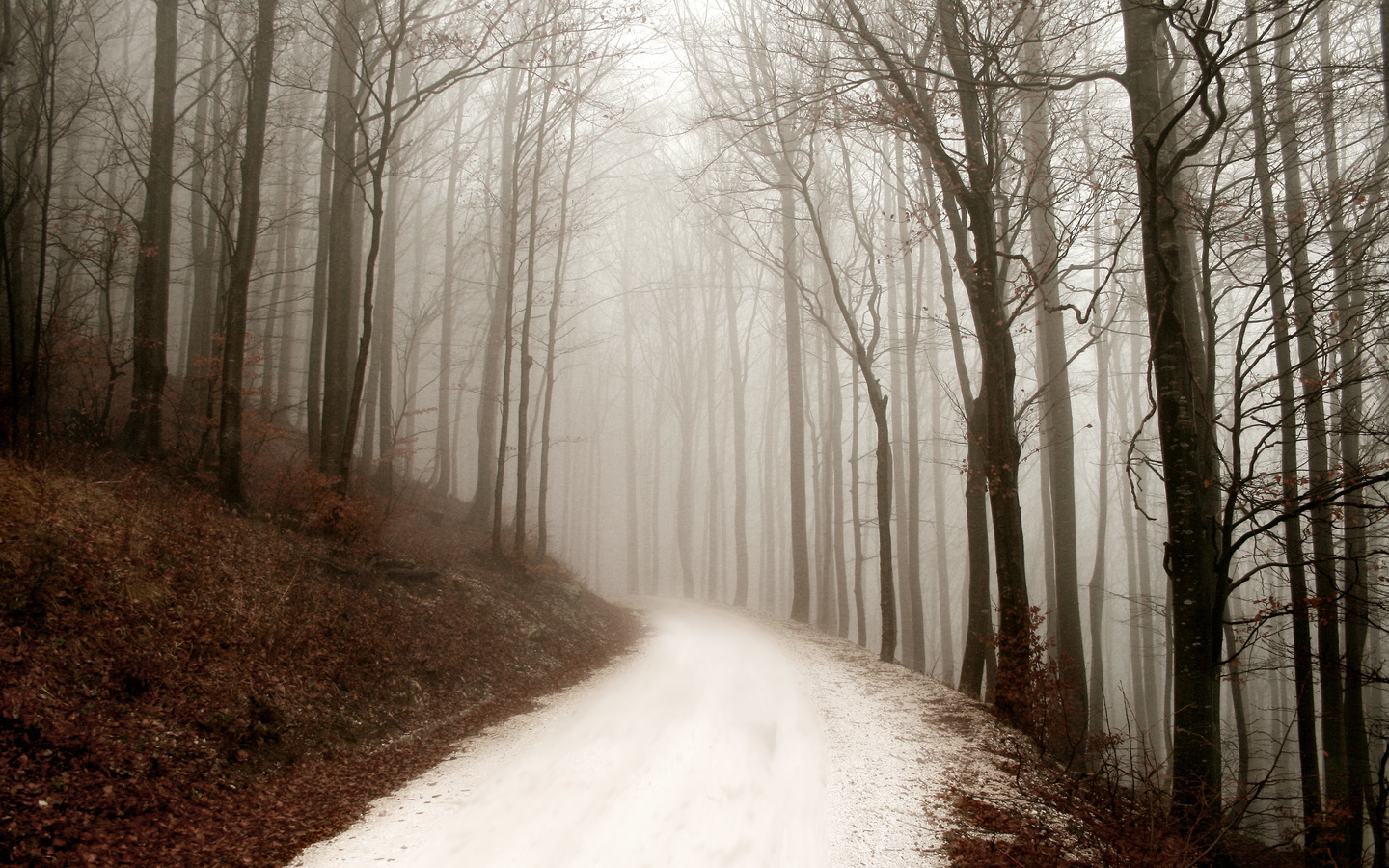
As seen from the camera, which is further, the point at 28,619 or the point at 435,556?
the point at 435,556

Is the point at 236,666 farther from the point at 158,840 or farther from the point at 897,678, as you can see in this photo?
the point at 897,678

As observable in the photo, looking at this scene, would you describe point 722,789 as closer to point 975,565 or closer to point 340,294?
point 975,565

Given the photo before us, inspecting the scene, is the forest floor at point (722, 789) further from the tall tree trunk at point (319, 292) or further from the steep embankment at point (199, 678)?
the tall tree trunk at point (319, 292)

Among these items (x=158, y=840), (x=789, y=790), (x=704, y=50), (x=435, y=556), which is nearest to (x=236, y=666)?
(x=158, y=840)

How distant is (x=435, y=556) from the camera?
10.4 meters

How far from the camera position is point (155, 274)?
32.6 ft

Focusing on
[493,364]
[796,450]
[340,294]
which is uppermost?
[493,364]

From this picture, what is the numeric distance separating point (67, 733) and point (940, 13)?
371 inches

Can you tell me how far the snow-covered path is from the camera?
3957 millimetres

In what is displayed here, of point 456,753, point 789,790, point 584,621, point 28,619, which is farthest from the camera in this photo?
point 584,621

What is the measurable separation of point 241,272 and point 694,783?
865 cm

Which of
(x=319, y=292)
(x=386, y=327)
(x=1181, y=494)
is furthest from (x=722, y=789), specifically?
(x=386, y=327)

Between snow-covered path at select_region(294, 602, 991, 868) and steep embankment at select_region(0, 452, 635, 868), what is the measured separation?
0.54 meters

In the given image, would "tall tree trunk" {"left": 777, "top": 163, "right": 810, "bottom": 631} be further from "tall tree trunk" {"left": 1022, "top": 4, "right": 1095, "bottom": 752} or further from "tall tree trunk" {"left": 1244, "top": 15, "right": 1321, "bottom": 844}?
"tall tree trunk" {"left": 1244, "top": 15, "right": 1321, "bottom": 844}
